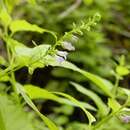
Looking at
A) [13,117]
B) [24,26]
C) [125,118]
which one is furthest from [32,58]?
[24,26]

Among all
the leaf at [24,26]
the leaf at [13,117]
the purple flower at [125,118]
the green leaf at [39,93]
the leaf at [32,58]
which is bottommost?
the purple flower at [125,118]

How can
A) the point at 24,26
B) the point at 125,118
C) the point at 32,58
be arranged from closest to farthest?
the point at 32,58 < the point at 125,118 < the point at 24,26

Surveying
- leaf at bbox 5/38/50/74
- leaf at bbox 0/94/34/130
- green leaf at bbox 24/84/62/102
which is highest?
leaf at bbox 5/38/50/74

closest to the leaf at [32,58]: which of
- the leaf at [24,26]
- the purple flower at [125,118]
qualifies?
the purple flower at [125,118]

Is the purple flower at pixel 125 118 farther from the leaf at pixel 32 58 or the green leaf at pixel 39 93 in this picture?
the leaf at pixel 32 58

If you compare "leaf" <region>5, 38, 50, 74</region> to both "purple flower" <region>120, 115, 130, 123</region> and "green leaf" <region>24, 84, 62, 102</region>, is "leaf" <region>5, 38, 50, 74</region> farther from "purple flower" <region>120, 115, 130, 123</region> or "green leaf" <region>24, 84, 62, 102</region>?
"purple flower" <region>120, 115, 130, 123</region>

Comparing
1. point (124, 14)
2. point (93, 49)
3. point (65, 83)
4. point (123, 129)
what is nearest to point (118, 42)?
point (124, 14)

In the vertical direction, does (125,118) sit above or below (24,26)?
below

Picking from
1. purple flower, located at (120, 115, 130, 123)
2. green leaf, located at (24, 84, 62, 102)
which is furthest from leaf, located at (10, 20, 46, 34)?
purple flower, located at (120, 115, 130, 123)

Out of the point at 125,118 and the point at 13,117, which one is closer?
the point at 13,117

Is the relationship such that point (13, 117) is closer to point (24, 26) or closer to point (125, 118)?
point (125, 118)

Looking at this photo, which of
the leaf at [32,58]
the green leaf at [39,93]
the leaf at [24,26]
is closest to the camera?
the leaf at [32,58]
